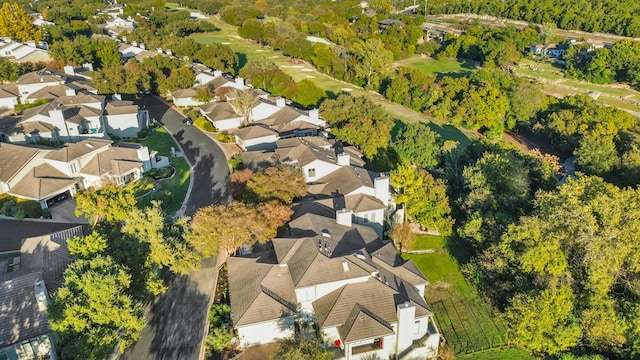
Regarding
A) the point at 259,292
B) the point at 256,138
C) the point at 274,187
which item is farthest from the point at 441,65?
the point at 259,292

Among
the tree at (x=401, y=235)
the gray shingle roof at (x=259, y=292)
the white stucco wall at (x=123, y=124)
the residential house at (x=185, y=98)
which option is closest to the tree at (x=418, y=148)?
the tree at (x=401, y=235)

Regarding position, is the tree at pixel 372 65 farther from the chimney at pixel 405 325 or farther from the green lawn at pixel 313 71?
the chimney at pixel 405 325

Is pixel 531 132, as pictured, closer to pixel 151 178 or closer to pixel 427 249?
pixel 427 249

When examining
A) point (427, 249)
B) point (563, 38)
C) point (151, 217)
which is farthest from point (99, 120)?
point (563, 38)

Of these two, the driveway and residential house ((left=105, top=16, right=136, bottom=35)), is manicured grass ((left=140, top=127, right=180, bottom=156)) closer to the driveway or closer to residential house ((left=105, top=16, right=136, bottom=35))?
the driveway

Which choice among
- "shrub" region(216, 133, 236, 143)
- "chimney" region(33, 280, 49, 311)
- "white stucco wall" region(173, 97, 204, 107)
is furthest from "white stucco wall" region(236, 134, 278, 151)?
"chimney" region(33, 280, 49, 311)
